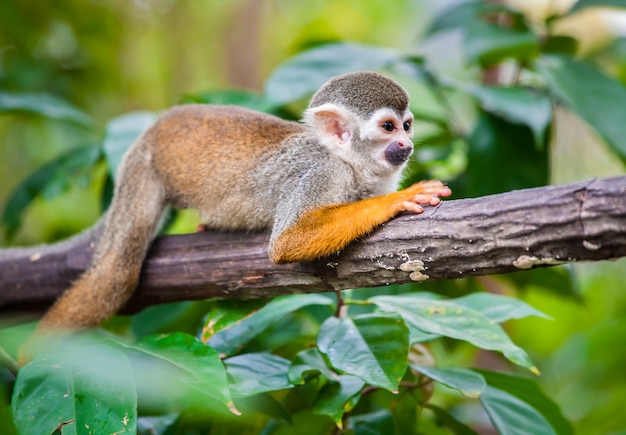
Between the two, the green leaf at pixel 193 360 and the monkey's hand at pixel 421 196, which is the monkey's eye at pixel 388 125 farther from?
the green leaf at pixel 193 360

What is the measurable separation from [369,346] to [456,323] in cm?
29

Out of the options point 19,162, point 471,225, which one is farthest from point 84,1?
point 471,225

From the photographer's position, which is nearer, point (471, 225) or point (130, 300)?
point (471, 225)

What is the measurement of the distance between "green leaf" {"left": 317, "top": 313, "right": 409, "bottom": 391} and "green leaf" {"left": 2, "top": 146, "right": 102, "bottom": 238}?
65.6 inches

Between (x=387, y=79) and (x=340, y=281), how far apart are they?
772mm

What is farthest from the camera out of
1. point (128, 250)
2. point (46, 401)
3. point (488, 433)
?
point (488, 433)

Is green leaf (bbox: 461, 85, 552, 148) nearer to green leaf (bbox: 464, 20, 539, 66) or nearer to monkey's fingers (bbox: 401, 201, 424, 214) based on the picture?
green leaf (bbox: 464, 20, 539, 66)

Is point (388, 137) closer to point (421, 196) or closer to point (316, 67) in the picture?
point (421, 196)

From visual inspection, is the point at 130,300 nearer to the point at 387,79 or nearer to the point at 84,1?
the point at 387,79

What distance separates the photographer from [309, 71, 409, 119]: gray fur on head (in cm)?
216

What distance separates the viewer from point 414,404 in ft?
6.70

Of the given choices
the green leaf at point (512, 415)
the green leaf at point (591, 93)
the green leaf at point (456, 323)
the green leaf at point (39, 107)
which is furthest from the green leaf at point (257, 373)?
the green leaf at point (39, 107)

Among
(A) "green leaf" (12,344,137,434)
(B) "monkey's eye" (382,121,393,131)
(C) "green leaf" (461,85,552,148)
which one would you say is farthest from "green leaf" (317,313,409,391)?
(C) "green leaf" (461,85,552,148)

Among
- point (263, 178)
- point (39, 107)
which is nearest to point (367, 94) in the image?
point (263, 178)
